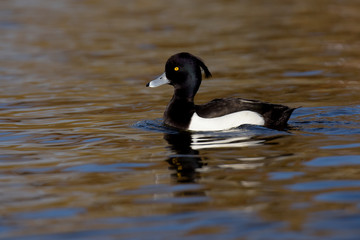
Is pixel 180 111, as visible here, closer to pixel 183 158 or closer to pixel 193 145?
pixel 193 145

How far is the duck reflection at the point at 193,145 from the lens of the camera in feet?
22.4

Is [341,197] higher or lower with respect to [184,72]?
lower

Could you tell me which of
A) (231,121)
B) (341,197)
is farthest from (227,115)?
(341,197)

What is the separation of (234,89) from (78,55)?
4.72 meters

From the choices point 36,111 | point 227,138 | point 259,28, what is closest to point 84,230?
point 227,138

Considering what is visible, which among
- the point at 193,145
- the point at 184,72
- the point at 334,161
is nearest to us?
the point at 334,161

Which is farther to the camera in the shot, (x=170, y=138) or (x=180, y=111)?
(x=180, y=111)

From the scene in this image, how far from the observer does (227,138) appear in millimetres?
8164

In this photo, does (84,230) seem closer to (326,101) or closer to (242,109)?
(242,109)

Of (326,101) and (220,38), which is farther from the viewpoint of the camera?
(220,38)

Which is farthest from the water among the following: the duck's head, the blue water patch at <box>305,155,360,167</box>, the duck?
the duck's head

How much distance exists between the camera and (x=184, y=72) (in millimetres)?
9328

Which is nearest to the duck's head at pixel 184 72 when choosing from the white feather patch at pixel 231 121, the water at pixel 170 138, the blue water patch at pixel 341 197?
the water at pixel 170 138

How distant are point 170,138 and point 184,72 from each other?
1208 mm
